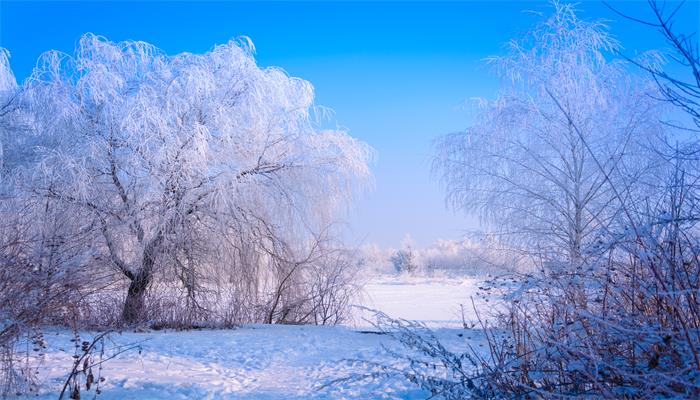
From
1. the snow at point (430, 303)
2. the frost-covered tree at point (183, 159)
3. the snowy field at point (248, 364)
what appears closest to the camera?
the snowy field at point (248, 364)

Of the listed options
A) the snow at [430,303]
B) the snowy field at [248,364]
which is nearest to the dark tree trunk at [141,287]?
the snowy field at [248,364]

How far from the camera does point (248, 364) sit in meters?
7.50

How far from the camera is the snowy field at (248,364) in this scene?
573cm

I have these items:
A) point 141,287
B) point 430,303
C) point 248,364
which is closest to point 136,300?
point 141,287

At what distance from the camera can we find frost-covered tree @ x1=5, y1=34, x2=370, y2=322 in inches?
424

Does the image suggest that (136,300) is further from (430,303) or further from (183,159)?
(430,303)

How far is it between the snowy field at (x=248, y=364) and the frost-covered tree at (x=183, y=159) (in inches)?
75.4

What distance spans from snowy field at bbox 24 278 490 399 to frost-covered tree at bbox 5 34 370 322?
6.28 feet

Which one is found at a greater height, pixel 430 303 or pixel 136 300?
pixel 136 300

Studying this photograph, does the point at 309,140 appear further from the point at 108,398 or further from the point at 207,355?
the point at 108,398

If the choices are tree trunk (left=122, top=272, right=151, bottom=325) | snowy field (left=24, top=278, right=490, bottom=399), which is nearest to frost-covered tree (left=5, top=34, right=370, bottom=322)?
tree trunk (left=122, top=272, right=151, bottom=325)

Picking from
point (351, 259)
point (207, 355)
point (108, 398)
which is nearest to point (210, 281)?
point (351, 259)

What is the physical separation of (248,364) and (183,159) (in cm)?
469

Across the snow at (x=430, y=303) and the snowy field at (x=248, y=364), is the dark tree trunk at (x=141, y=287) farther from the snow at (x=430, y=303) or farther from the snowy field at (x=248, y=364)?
the snow at (x=430, y=303)
